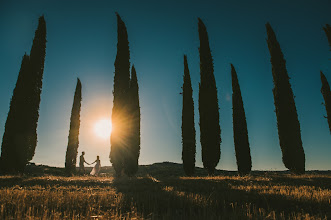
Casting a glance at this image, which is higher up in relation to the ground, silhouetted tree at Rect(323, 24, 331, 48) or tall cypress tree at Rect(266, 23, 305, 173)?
silhouetted tree at Rect(323, 24, 331, 48)

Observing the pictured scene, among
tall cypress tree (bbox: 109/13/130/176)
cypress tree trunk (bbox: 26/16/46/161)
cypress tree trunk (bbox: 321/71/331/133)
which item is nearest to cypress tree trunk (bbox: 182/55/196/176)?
tall cypress tree (bbox: 109/13/130/176)

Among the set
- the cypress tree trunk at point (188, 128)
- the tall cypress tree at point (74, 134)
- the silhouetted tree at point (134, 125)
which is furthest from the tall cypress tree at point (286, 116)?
the tall cypress tree at point (74, 134)

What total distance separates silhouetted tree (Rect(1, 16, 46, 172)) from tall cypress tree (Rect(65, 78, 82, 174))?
28.0ft

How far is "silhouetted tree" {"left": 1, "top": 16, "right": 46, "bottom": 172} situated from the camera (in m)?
16.8

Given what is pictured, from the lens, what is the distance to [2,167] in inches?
659

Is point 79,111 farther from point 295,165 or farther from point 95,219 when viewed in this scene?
point 95,219

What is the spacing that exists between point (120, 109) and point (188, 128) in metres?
8.54

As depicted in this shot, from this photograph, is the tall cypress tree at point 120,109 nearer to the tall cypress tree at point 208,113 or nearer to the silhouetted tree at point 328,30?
the tall cypress tree at point 208,113

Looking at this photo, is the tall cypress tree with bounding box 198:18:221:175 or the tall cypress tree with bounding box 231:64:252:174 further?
the tall cypress tree with bounding box 231:64:252:174

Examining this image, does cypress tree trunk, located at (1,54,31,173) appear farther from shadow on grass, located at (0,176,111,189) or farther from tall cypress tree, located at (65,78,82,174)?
tall cypress tree, located at (65,78,82,174)

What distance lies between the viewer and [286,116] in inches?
766

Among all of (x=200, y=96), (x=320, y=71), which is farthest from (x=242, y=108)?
(x=320, y=71)

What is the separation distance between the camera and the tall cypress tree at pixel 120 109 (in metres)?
18.2

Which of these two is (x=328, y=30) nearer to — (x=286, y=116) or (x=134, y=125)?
(x=286, y=116)
